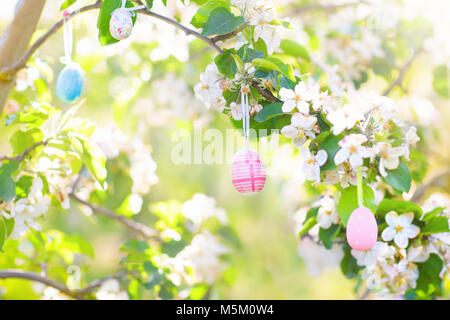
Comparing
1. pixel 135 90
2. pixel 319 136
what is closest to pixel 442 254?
pixel 319 136

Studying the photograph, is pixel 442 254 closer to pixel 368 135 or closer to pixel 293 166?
pixel 368 135

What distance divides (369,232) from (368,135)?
184 millimetres

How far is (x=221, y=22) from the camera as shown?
0.94m

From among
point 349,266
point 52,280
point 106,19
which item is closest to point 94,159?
point 106,19

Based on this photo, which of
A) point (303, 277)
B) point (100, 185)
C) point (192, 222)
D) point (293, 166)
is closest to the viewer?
point (100, 185)

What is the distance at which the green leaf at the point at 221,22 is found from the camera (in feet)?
3.05

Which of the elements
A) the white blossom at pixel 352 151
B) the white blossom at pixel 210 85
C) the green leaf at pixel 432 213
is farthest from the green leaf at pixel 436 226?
the white blossom at pixel 210 85

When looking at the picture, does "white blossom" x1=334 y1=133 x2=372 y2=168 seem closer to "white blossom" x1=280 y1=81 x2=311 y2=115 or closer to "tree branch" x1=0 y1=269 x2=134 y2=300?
"white blossom" x1=280 y1=81 x2=311 y2=115

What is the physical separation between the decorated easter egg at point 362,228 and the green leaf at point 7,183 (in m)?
0.71

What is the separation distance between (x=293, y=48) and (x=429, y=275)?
700 mm

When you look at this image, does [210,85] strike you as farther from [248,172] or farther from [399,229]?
[399,229]

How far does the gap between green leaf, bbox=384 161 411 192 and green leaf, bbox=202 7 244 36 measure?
1.35ft
